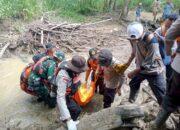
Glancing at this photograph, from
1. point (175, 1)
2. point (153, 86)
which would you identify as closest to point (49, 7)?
point (175, 1)

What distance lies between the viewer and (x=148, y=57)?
4.30m

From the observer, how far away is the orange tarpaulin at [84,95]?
5668 mm

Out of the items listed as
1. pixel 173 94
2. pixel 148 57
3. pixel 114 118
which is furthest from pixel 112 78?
pixel 173 94

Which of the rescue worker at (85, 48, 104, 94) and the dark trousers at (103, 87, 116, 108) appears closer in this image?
the dark trousers at (103, 87, 116, 108)

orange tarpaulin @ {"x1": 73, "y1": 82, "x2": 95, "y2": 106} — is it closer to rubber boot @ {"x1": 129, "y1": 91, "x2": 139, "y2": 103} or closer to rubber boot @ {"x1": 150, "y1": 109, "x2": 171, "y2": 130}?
rubber boot @ {"x1": 129, "y1": 91, "x2": 139, "y2": 103}

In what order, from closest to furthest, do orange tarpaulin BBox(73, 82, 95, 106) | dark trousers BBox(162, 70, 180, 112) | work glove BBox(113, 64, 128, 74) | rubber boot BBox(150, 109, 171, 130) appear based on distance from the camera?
dark trousers BBox(162, 70, 180, 112) → rubber boot BBox(150, 109, 171, 130) → work glove BBox(113, 64, 128, 74) → orange tarpaulin BBox(73, 82, 95, 106)

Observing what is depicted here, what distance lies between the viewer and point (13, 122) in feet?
18.5

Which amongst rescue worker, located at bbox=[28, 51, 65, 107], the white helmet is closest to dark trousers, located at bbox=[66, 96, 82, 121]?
rescue worker, located at bbox=[28, 51, 65, 107]

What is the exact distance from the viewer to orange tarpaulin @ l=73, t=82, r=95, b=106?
18.6 ft

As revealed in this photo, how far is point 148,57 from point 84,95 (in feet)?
6.34

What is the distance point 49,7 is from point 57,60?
9.63m

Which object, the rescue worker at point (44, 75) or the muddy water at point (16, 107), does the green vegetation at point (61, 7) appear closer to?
the muddy water at point (16, 107)

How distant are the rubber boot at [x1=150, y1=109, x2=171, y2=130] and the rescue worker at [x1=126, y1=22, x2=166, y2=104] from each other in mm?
639

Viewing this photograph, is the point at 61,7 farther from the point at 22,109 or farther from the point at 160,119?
the point at 160,119
